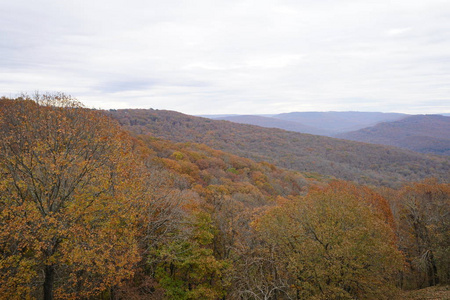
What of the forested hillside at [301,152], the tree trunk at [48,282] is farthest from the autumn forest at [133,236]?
the forested hillside at [301,152]

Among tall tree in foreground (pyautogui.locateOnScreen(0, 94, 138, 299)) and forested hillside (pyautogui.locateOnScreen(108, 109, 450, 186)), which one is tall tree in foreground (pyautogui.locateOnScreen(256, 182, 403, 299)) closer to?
tall tree in foreground (pyautogui.locateOnScreen(0, 94, 138, 299))

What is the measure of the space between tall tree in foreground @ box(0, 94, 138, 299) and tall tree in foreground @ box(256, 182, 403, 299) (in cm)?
966

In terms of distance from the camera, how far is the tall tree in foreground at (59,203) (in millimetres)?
12102

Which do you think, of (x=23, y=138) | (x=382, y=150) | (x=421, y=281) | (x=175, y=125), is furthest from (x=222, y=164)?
(x=382, y=150)

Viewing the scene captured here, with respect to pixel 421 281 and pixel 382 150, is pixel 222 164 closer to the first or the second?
pixel 421 281

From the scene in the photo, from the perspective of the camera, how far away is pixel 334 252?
1488 centimetres

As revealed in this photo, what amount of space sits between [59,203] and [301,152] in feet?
558

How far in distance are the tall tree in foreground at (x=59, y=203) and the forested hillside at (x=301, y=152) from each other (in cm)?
11590

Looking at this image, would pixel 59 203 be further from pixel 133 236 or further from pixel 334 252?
pixel 334 252

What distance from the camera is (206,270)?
16953 millimetres

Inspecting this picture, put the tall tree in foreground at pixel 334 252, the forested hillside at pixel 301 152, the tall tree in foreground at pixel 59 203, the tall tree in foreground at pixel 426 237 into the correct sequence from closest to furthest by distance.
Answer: the tall tree in foreground at pixel 59 203
the tall tree in foreground at pixel 334 252
the tall tree in foreground at pixel 426 237
the forested hillside at pixel 301 152

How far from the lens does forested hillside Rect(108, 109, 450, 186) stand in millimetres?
137750

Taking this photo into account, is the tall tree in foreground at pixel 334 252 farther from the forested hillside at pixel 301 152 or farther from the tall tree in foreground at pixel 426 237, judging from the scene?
the forested hillside at pixel 301 152

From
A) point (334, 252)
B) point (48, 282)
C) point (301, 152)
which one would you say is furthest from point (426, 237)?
point (301, 152)
